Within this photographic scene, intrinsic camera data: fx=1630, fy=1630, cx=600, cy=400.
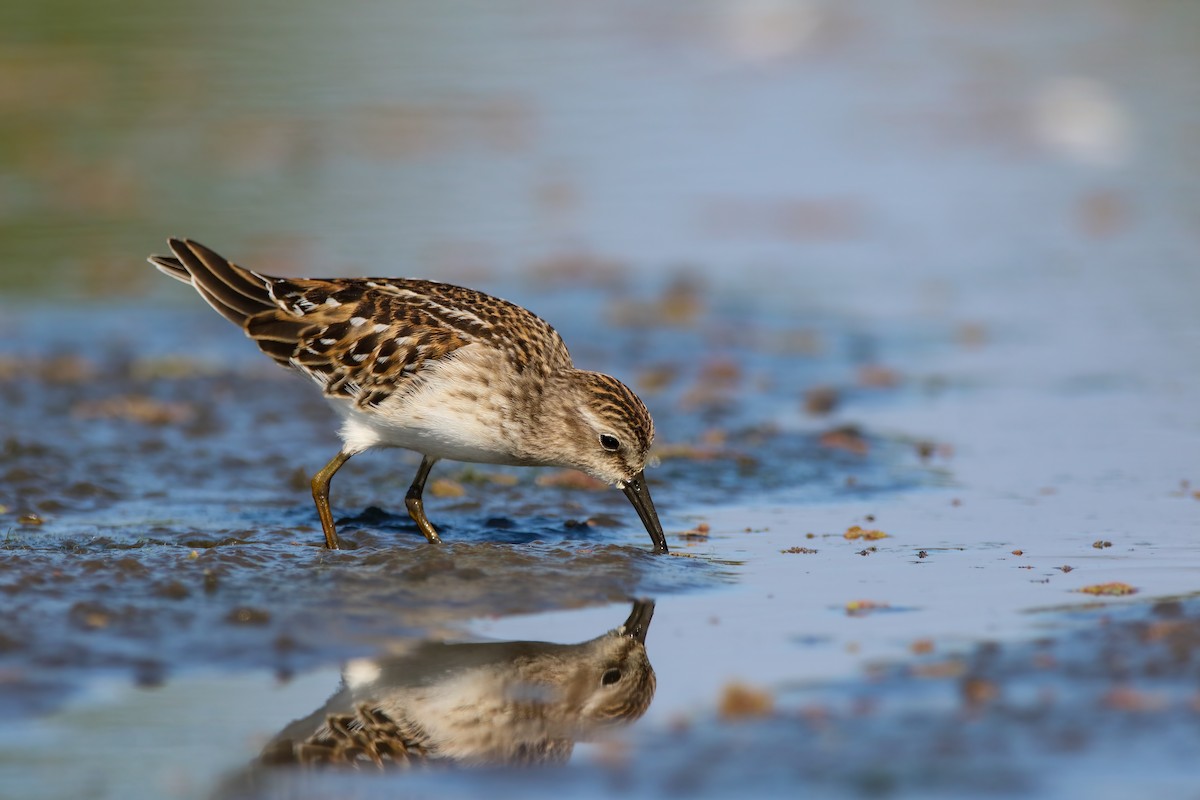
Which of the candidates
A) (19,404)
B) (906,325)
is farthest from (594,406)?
(906,325)

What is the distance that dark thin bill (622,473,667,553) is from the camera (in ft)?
31.4

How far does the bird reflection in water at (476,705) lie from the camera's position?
21.6ft

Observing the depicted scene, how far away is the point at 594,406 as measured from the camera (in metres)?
9.73

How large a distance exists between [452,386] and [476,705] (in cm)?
284

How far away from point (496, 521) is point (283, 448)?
105 inches

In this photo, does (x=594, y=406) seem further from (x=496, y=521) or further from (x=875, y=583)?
(x=875, y=583)

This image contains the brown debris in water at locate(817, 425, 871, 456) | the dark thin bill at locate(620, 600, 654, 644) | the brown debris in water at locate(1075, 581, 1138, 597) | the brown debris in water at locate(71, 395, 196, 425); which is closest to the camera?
the dark thin bill at locate(620, 600, 654, 644)

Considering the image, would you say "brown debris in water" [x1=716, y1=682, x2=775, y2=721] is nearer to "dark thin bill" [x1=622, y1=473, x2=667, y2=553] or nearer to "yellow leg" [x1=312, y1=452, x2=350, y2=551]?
"dark thin bill" [x1=622, y1=473, x2=667, y2=553]

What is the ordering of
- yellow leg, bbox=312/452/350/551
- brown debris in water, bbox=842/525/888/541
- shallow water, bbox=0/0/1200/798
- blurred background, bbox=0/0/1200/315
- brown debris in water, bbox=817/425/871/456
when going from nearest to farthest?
shallow water, bbox=0/0/1200/798
yellow leg, bbox=312/452/350/551
brown debris in water, bbox=842/525/888/541
brown debris in water, bbox=817/425/871/456
blurred background, bbox=0/0/1200/315

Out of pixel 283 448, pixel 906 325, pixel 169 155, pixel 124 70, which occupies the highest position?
pixel 124 70

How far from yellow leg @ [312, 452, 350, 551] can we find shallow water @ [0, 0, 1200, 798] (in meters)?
0.28

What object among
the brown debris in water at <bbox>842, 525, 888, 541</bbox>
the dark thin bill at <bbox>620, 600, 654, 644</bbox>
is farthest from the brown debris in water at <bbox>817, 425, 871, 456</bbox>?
the dark thin bill at <bbox>620, 600, 654, 644</bbox>

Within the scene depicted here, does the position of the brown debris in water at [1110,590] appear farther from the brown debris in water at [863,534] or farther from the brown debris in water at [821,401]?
the brown debris in water at [821,401]

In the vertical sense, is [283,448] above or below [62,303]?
below
